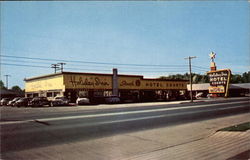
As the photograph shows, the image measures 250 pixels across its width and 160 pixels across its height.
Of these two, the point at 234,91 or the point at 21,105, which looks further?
the point at 234,91

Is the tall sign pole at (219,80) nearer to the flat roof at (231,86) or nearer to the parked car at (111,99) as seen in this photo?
the parked car at (111,99)

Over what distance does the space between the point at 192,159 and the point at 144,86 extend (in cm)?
4511

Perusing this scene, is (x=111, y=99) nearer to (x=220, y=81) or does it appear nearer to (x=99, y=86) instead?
(x=99, y=86)

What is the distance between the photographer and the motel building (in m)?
40.8

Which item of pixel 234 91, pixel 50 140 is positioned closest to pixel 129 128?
pixel 50 140

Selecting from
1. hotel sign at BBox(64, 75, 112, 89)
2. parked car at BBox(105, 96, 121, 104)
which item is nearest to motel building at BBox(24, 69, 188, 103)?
hotel sign at BBox(64, 75, 112, 89)

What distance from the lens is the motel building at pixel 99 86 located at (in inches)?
1604

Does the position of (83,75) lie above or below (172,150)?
above

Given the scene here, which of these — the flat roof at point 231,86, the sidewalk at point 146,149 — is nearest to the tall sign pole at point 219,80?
the sidewalk at point 146,149

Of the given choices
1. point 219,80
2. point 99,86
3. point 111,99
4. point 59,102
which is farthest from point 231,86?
point 59,102

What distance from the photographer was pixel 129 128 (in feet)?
39.0

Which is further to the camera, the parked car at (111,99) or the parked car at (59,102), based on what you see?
the parked car at (111,99)

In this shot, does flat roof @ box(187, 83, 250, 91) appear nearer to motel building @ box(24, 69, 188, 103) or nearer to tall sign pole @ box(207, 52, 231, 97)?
motel building @ box(24, 69, 188, 103)

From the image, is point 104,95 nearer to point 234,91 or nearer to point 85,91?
point 85,91
